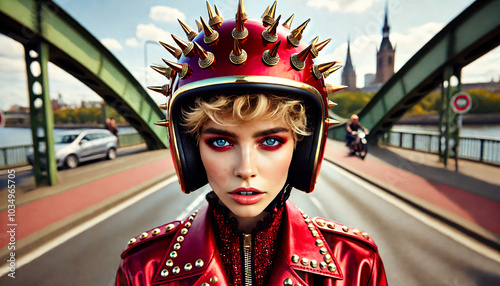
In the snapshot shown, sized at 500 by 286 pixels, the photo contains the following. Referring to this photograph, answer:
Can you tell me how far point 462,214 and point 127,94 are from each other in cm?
1006

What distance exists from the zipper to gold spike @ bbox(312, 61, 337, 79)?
801 millimetres

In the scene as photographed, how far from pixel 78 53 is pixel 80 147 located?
4.32m

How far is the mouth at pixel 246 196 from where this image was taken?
3.03ft

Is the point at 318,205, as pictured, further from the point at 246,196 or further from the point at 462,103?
the point at 462,103

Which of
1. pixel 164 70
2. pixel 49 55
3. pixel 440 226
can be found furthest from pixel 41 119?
pixel 440 226

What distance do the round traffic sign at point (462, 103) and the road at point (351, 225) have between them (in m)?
3.92

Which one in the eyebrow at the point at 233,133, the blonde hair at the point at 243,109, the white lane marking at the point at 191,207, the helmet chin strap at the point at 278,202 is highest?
the blonde hair at the point at 243,109

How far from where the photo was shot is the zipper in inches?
41.3

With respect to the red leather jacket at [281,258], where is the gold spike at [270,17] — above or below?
above

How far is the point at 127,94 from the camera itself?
848 cm

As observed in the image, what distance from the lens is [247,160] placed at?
892 mm

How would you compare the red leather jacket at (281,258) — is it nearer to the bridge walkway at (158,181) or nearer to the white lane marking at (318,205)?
the white lane marking at (318,205)

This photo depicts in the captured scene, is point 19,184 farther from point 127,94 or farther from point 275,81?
point 275,81

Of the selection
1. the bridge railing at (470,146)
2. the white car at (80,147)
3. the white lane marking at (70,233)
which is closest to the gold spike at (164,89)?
the white lane marking at (70,233)
